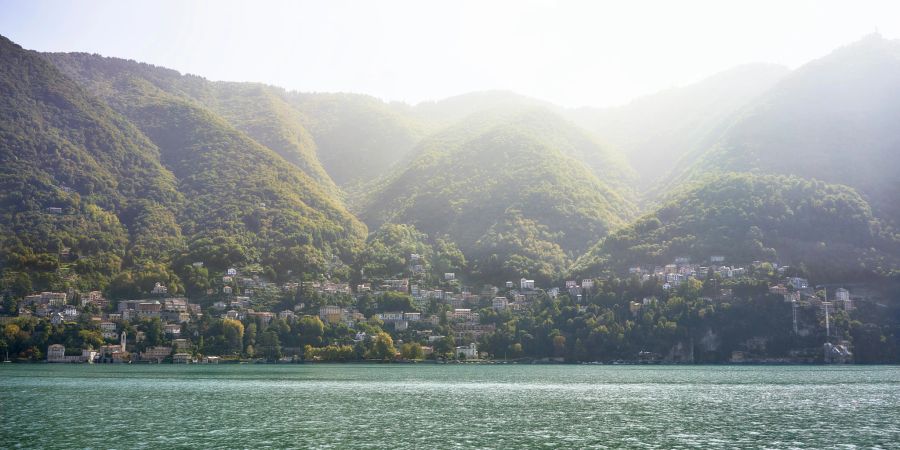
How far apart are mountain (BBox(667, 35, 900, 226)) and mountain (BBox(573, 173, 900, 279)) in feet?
25.4

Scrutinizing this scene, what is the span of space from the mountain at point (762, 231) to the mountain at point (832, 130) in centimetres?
774

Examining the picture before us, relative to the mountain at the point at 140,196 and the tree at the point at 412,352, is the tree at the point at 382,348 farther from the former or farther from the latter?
the mountain at the point at 140,196

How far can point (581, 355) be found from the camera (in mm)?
127750

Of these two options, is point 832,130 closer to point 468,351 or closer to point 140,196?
point 468,351

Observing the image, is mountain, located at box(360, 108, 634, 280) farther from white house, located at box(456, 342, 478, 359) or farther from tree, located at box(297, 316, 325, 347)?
tree, located at box(297, 316, 325, 347)

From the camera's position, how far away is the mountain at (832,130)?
148125 mm

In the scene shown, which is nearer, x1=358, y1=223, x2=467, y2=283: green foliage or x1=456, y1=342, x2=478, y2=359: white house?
x1=456, y1=342, x2=478, y2=359: white house

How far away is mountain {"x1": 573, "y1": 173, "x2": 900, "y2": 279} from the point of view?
124750 millimetres

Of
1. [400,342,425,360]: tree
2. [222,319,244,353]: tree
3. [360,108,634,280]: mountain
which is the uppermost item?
[360,108,634,280]: mountain

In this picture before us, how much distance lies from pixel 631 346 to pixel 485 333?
23.5 meters

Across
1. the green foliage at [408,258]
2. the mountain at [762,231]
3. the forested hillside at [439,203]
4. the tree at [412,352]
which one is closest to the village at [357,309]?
the tree at [412,352]

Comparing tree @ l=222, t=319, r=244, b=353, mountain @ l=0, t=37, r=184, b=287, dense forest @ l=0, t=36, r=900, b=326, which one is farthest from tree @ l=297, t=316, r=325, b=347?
mountain @ l=0, t=37, r=184, b=287

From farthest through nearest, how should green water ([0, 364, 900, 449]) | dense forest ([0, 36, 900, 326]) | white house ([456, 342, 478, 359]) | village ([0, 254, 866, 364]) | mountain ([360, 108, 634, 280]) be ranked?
mountain ([360, 108, 634, 280])
dense forest ([0, 36, 900, 326])
white house ([456, 342, 478, 359])
village ([0, 254, 866, 364])
green water ([0, 364, 900, 449])

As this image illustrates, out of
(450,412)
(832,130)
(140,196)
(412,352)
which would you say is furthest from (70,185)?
(832,130)
